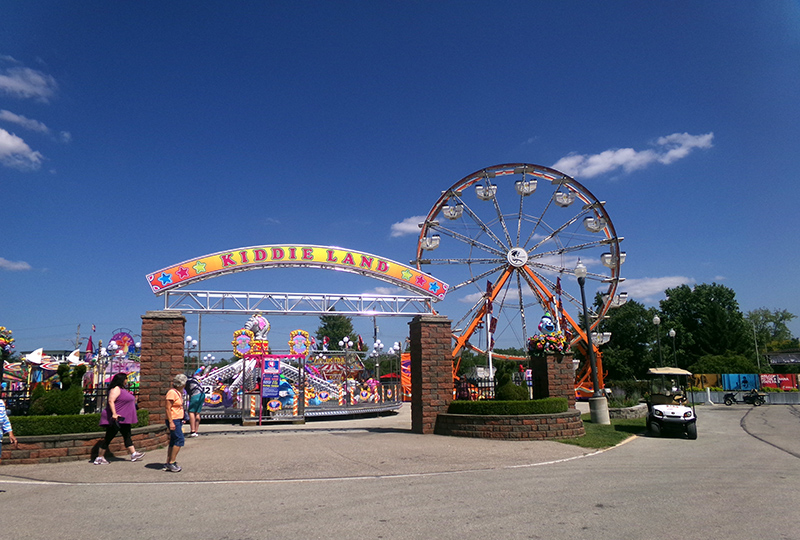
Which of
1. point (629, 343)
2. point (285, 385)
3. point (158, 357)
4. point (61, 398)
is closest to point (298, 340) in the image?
point (285, 385)

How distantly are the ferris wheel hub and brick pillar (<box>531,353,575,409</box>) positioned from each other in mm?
16975

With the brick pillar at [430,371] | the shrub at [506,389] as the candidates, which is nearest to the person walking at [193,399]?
the brick pillar at [430,371]

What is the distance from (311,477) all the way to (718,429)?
14002mm

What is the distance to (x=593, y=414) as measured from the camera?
16375mm

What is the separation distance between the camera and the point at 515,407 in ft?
42.1

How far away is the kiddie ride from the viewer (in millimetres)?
19312

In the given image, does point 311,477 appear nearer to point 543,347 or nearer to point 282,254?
point 543,347

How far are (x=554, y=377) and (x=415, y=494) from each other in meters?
8.59

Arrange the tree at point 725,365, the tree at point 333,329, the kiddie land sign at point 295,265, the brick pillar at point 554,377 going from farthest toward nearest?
the tree at point 333,329 → the tree at point 725,365 → the kiddie land sign at point 295,265 → the brick pillar at point 554,377

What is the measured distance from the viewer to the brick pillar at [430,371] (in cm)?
1404

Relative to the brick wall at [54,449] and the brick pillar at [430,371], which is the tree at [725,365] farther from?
the brick wall at [54,449]

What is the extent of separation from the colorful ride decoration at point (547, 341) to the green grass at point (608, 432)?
7.51ft

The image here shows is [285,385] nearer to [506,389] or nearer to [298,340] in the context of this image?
[298,340]

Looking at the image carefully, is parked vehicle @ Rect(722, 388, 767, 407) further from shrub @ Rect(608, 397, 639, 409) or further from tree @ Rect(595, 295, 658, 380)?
tree @ Rect(595, 295, 658, 380)
